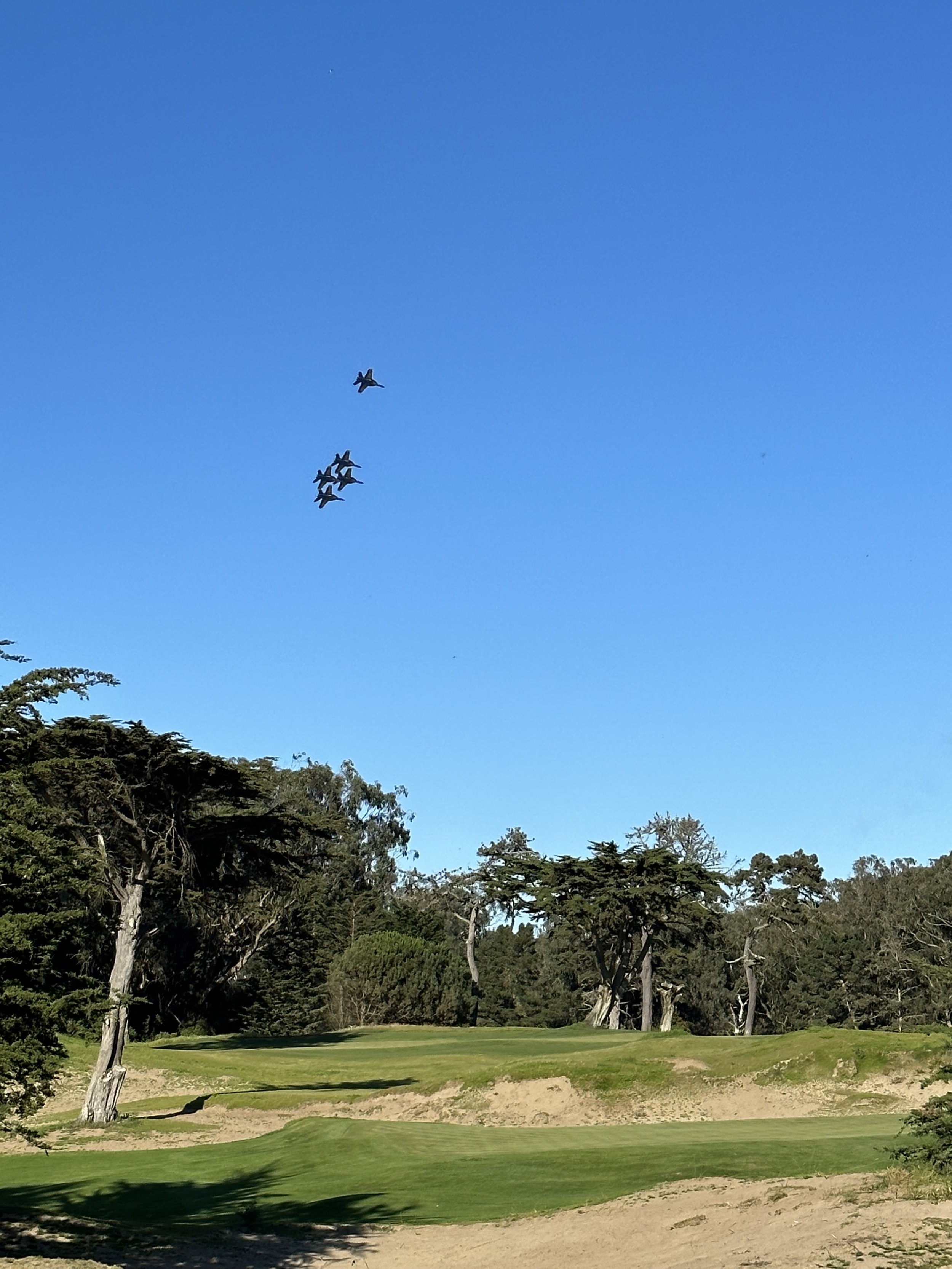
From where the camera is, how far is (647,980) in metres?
75.8

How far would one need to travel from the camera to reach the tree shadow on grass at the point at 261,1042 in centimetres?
6109


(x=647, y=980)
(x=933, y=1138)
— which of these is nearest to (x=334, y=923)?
(x=647, y=980)

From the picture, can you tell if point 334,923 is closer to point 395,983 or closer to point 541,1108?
point 395,983

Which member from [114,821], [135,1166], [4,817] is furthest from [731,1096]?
[4,817]

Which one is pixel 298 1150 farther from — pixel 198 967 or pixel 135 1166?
pixel 198 967

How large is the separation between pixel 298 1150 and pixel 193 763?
47.6ft

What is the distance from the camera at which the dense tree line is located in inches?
746

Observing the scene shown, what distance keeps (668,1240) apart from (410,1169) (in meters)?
9.87

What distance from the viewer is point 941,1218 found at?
51.3ft

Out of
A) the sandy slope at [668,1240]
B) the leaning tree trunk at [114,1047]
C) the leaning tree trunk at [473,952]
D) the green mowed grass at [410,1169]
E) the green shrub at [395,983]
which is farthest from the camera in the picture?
the leaning tree trunk at [473,952]

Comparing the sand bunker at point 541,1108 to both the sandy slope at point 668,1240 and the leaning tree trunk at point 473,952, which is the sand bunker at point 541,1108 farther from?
the leaning tree trunk at point 473,952

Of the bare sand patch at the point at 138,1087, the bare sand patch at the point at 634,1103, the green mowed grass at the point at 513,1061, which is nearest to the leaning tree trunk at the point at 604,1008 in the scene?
the green mowed grass at the point at 513,1061

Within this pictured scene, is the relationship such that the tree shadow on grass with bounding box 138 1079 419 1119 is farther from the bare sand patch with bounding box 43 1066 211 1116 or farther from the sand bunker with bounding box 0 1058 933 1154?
the bare sand patch with bounding box 43 1066 211 1116

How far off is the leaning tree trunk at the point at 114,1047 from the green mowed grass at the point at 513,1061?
1094mm
